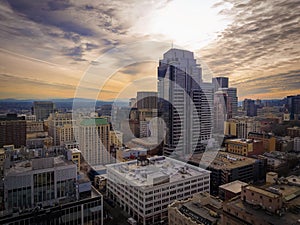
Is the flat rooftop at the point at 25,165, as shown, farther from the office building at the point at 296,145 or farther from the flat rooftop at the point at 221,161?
the office building at the point at 296,145

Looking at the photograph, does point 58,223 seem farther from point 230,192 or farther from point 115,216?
point 230,192

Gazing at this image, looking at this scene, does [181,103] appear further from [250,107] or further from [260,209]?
[250,107]

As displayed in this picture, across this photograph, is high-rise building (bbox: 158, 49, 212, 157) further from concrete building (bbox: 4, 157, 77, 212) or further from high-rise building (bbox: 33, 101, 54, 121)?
high-rise building (bbox: 33, 101, 54, 121)

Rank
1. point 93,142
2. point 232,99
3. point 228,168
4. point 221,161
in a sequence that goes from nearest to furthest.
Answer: point 228,168 → point 221,161 → point 93,142 → point 232,99

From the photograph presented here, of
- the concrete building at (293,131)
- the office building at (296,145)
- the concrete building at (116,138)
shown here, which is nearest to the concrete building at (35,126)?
the concrete building at (116,138)

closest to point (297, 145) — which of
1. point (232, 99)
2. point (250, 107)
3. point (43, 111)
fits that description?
point (250, 107)
